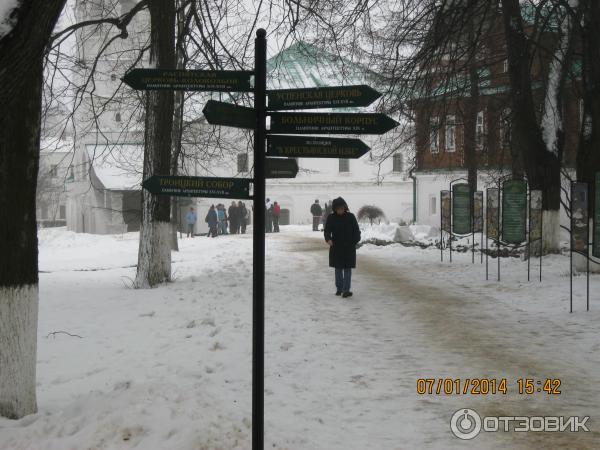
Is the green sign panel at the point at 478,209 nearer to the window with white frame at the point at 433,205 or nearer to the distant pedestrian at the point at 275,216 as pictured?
the window with white frame at the point at 433,205

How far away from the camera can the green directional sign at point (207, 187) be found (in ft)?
12.3

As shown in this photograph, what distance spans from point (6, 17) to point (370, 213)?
49.9 metres

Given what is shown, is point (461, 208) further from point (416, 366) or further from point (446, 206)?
point (416, 366)

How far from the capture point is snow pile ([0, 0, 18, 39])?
3225 mm

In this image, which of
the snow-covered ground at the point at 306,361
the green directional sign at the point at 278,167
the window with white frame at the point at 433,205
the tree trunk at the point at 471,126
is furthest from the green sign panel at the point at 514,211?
the window with white frame at the point at 433,205

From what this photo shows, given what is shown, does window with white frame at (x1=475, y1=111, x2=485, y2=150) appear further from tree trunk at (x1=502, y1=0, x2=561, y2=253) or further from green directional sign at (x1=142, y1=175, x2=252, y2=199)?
green directional sign at (x1=142, y1=175, x2=252, y2=199)

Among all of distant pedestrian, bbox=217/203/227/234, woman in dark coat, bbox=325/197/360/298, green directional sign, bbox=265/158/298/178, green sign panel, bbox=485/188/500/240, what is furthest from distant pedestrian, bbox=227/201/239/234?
green directional sign, bbox=265/158/298/178

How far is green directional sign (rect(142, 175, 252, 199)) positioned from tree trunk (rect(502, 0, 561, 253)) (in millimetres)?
11718

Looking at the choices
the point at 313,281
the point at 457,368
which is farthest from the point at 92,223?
the point at 457,368

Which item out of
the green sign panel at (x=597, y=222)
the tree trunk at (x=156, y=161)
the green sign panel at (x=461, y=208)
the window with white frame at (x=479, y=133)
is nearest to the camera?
the green sign panel at (x=597, y=222)

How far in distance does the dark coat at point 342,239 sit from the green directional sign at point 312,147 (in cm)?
737

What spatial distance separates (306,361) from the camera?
662 centimetres

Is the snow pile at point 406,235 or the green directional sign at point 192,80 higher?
the green directional sign at point 192,80

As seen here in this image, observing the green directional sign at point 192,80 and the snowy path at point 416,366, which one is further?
the snowy path at point 416,366
